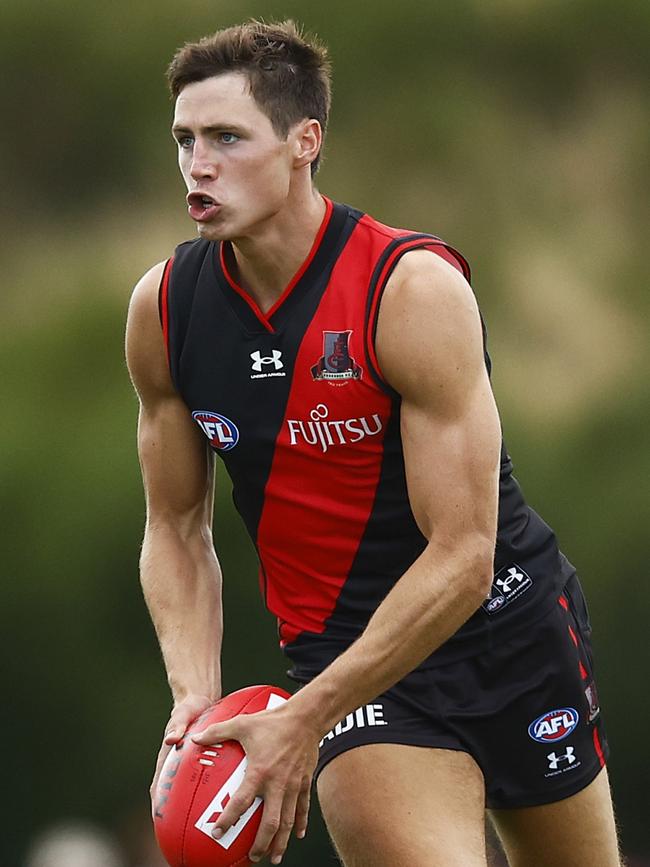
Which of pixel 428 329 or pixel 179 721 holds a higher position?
pixel 428 329

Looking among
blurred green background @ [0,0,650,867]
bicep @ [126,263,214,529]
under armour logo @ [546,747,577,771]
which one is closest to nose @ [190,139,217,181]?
bicep @ [126,263,214,529]

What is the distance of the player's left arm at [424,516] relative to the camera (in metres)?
3.51

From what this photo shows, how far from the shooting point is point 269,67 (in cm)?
382

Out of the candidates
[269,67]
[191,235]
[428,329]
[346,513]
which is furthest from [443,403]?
[191,235]

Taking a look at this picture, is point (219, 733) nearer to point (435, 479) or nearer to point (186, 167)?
point (435, 479)

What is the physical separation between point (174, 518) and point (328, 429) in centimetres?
61

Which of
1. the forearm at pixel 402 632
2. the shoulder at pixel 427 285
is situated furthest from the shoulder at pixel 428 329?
the forearm at pixel 402 632

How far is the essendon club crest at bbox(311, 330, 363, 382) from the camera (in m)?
3.76

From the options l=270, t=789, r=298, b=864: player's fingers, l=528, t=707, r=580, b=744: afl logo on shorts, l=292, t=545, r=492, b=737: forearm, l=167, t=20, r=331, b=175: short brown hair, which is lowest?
l=528, t=707, r=580, b=744: afl logo on shorts

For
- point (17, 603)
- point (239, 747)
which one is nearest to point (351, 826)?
point (239, 747)

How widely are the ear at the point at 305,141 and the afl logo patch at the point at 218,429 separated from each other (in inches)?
25.2

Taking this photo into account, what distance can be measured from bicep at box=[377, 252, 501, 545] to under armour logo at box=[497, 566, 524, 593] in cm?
47

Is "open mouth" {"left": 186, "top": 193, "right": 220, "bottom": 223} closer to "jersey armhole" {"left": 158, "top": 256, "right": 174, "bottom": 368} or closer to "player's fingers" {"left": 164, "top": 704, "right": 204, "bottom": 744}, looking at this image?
"jersey armhole" {"left": 158, "top": 256, "right": 174, "bottom": 368}

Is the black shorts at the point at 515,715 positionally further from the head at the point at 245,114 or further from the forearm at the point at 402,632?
the head at the point at 245,114
